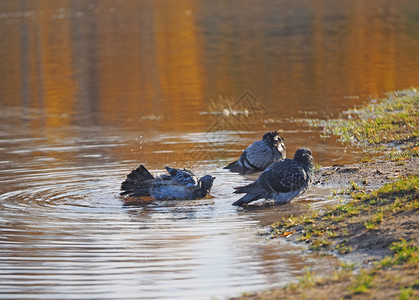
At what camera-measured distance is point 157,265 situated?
7566mm

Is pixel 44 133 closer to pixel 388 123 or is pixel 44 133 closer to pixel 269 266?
pixel 388 123

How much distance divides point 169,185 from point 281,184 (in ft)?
5.36

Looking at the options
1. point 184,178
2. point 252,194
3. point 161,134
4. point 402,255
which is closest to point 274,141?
point 184,178

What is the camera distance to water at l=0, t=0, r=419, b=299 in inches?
295

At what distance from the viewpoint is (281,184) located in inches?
384

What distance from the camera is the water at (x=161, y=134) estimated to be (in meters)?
7.48

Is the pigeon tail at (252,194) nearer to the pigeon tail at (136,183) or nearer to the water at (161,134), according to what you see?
the water at (161,134)

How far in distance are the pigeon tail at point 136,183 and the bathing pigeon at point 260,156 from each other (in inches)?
81.2

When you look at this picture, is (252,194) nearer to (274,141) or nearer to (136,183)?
(136,183)

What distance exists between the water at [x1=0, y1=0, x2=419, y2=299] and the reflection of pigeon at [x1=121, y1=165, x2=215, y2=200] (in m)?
0.18

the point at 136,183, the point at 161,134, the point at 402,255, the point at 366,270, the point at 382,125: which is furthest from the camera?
the point at 161,134

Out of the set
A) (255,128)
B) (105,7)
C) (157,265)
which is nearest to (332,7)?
(105,7)

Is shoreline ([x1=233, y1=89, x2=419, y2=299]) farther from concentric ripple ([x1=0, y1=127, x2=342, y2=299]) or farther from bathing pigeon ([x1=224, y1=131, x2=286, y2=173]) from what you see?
bathing pigeon ([x1=224, y1=131, x2=286, y2=173])

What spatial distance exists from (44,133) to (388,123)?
7.11 m
